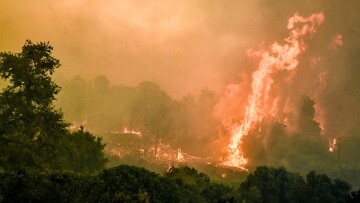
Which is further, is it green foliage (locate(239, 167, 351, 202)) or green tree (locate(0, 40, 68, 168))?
green foliage (locate(239, 167, 351, 202))

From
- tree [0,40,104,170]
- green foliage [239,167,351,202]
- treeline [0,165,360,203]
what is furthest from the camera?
green foliage [239,167,351,202]

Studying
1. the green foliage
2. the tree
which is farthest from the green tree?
the green foliage

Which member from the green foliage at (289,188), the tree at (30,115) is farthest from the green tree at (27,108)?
the green foliage at (289,188)

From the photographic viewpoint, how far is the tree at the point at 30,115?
38406 mm

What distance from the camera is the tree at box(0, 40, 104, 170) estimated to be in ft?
126

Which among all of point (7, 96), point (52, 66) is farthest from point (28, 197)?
point (52, 66)

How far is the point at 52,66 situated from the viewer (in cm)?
4216

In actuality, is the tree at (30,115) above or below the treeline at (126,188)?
above

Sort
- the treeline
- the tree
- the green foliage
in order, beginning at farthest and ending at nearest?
the green foliage
the tree
the treeline

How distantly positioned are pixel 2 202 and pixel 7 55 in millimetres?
16221

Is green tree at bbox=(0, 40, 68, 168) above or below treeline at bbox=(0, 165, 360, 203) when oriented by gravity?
above

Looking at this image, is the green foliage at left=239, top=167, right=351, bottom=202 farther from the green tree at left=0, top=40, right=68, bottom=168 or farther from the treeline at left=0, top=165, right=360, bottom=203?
the green tree at left=0, top=40, right=68, bottom=168

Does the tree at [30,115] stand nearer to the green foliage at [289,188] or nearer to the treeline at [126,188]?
the treeline at [126,188]

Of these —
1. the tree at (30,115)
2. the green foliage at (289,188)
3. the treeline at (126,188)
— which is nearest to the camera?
the treeline at (126,188)
